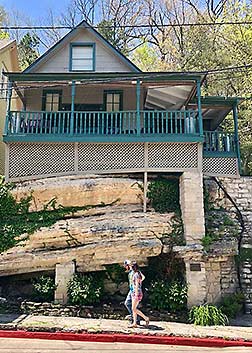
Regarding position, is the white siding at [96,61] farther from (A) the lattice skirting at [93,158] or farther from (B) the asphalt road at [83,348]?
(B) the asphalt road at [83,348]

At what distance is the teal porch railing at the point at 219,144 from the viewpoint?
13555mm

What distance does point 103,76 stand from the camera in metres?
13.3

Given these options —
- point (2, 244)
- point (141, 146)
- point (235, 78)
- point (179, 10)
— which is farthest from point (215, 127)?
point (179, 10)

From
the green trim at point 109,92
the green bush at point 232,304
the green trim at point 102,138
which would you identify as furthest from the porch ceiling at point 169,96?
the green bush at point 232,304

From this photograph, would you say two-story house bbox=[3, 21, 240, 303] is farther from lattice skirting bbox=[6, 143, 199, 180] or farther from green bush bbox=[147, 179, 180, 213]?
green bush bbox=[147, 179, 180, 213]

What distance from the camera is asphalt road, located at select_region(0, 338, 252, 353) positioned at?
21.2 ft

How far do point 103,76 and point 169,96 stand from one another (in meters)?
3.79

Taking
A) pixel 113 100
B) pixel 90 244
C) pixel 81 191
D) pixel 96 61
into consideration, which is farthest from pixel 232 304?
pixel 96 61

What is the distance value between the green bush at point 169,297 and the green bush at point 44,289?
9.74 ft

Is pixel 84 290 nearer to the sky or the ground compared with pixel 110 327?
nearer to the sky

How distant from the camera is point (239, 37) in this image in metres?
21.1

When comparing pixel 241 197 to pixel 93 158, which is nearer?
pixel 93 158

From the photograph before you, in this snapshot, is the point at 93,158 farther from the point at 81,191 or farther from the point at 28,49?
the point at 28,49

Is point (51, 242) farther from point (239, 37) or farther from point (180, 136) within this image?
point (239, 37)
